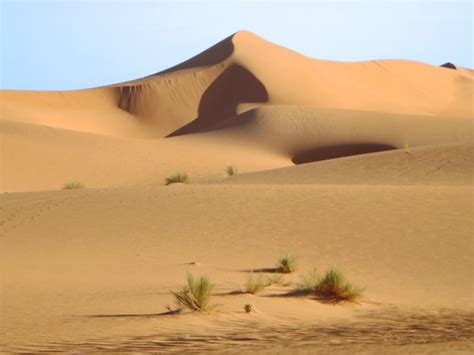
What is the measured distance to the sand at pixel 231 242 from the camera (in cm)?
854


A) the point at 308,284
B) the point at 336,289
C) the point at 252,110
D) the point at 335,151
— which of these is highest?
the point at 252,110

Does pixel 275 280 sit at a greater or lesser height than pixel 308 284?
greater

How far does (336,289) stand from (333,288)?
0.17 feet

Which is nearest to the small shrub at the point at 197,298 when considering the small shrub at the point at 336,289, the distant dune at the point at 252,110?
the small shrub at the point at 336,289

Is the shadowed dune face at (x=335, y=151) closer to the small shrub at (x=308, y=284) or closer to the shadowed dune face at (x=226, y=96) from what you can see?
the shadowed dune face at (x=226, y=96)

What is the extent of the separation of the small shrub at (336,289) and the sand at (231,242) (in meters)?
0.26

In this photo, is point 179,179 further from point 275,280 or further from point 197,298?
point 197,298

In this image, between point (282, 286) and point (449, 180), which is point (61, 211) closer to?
point (282, 286)

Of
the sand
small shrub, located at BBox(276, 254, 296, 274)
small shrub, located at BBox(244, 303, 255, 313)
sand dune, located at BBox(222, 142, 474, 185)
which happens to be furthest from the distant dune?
small shrub, located at BBox(244, 303, 255, 313)

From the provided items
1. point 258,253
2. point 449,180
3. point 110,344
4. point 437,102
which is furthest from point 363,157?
point 437,102

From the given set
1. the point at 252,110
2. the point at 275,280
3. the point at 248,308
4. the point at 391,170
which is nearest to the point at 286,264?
the point at 275,280

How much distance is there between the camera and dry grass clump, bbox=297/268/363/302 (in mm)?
10828

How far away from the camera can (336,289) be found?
10961 mm

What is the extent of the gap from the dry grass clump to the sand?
0.27m
